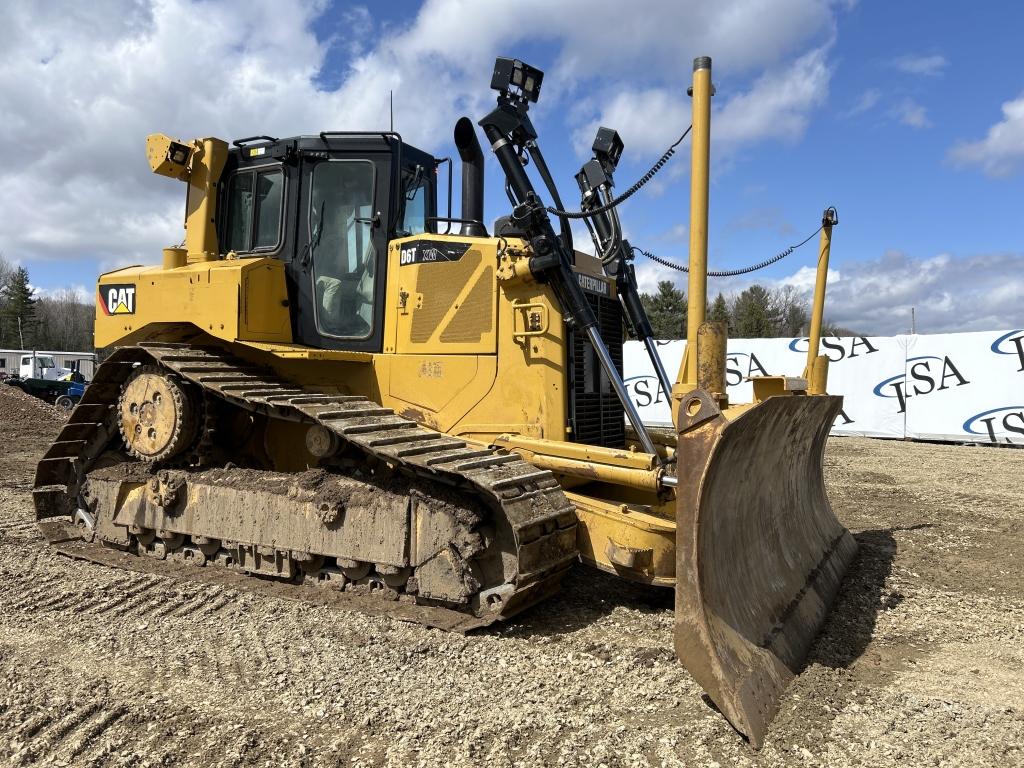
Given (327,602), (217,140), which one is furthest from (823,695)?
(217,140)

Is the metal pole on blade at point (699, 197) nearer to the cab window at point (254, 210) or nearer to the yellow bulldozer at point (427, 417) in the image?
the yellow bulldozer at point (427, 417)

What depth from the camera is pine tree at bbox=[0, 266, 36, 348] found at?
64.3 metres

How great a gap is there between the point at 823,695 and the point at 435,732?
6.33 ft

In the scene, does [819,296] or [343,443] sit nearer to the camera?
[343,443]

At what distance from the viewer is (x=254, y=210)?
6488 mm

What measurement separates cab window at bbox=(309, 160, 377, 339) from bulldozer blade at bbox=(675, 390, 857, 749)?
320 centimetres

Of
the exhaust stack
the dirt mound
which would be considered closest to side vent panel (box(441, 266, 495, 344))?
the exhaust stack

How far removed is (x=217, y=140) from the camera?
6.55 meters

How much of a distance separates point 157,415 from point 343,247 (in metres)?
1.99

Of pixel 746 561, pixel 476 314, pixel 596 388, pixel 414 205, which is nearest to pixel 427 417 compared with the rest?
pixel 476 314

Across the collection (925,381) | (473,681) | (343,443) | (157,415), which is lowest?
(473,681)

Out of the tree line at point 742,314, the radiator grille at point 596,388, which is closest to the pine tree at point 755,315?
the tree line at point 742,314

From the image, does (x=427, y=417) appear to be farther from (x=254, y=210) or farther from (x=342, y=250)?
(x=254, y=210)

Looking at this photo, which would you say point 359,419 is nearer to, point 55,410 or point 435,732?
point 435,732
